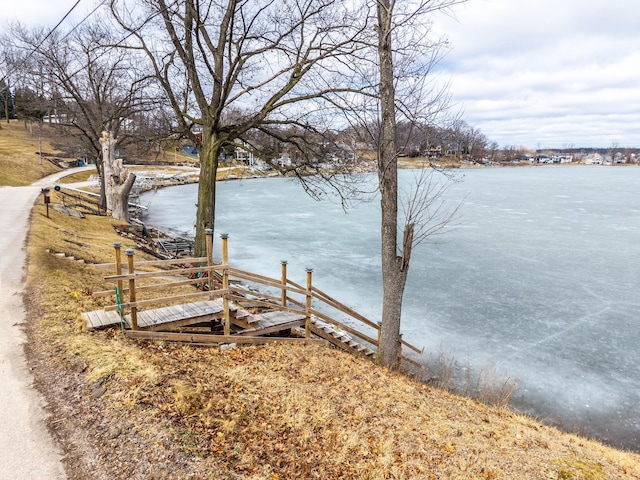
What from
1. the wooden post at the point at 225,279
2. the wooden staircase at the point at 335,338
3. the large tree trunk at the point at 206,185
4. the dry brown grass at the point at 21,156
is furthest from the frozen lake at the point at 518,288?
the dry brown grass at the point at 21,156

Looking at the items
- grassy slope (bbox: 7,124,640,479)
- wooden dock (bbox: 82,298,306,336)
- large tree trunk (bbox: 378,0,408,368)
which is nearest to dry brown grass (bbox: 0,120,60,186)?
wooden dock (bbox: 82,298,306,336)

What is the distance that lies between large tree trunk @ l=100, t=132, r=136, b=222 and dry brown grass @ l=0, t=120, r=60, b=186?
14.0 m

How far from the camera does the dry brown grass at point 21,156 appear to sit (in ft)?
120

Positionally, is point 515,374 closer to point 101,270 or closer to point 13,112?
point 101,270

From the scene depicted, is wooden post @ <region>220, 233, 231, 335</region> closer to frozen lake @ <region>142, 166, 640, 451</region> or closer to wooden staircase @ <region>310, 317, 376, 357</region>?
wooden staircase @ <region>310, 317, 376, 357</region>

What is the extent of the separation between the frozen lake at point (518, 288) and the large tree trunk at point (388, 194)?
3478mm

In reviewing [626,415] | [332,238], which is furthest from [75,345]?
[332,238]

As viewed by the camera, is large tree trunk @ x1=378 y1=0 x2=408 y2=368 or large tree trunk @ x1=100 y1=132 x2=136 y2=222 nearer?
large tree trunk @ x1=378 y1=0 x2=408 y2=368

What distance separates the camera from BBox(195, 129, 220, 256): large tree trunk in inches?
430

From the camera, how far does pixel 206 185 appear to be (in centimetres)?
1102

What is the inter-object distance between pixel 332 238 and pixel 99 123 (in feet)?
47.8

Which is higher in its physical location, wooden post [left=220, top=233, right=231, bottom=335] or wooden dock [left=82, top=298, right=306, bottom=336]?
wooden post [left=220, top=233, right=231, bottom=335]

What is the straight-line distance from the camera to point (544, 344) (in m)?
12.1

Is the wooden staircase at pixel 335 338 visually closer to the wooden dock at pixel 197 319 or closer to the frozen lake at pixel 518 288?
the wooden dock at pixel 197 319
